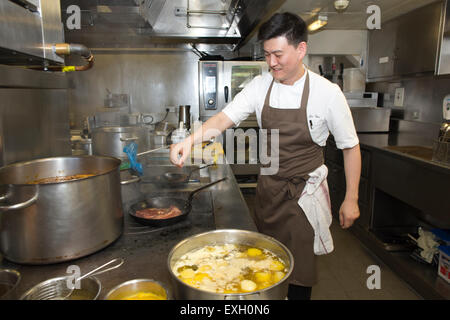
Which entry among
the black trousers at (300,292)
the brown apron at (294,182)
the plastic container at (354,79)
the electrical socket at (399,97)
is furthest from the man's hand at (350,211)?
the plastic container at (354,79)

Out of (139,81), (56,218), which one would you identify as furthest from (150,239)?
(139,81)

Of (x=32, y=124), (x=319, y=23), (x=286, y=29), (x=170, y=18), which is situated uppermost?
(x=319, y=23)

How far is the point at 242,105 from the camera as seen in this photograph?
1.65 m

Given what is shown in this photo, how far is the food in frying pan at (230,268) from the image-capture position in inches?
28.9

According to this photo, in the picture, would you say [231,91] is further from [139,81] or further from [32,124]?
[32,124]

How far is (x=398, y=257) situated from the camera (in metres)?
2.61

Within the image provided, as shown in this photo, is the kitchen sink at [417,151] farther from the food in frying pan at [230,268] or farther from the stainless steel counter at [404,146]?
the food in frying pan at [230,268]

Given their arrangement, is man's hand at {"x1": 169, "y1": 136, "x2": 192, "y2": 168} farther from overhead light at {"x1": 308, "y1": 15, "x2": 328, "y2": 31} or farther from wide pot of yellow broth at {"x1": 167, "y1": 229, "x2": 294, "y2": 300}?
overhead light at {"x1": 308, "y1": 15, "x2": 328, "y2": 31}

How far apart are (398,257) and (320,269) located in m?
0.65

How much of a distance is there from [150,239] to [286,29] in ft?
3.37

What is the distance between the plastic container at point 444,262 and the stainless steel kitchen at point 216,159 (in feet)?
0.05

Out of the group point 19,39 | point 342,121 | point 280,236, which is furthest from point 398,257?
point 19,39

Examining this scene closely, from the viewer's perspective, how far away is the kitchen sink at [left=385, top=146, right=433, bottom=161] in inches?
98.7

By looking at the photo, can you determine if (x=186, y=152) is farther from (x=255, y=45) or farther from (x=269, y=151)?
(x=255, y=45)
